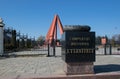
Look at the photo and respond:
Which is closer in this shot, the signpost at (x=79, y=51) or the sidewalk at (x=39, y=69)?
the signpost at (x=79, y=51)

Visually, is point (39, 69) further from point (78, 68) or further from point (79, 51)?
point (79, 51)

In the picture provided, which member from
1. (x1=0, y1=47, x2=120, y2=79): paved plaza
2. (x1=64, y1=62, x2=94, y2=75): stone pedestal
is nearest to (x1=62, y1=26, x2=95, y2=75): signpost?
(x1=64, y1=62, x2=94, y2=75): stone pedestal

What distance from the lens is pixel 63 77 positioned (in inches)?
384

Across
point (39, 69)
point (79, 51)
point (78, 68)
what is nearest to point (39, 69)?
point (39, 69)

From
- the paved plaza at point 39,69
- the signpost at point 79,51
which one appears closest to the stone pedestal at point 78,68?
the signpost at point 79,51

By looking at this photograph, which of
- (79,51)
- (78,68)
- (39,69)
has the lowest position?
(39,69)

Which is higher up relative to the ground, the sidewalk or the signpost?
the signpost

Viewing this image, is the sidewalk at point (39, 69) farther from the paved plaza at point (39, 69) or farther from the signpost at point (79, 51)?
the signpost at point (79, 51)

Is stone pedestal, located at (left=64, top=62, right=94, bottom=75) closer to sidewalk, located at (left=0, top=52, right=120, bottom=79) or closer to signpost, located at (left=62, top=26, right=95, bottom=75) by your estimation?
signpost, located at (left=62, top=26, right=95, bottom=75)

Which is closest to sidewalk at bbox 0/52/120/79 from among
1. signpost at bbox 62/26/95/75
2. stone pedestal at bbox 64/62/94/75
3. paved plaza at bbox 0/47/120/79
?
paved plaza at bbox 0/47/120/79

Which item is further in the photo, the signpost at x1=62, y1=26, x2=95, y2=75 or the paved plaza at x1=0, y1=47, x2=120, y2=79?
the paved plaza at x1=0, y1=47, x2=120, y2=79

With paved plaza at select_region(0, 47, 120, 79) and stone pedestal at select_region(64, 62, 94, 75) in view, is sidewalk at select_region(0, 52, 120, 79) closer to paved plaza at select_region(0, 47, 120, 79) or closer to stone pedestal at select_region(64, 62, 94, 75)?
paved plaza at select_region(0, 47, 120, 79)

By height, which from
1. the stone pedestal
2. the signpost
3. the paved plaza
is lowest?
the paved plaza

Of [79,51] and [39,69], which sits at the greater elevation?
[79,51]
